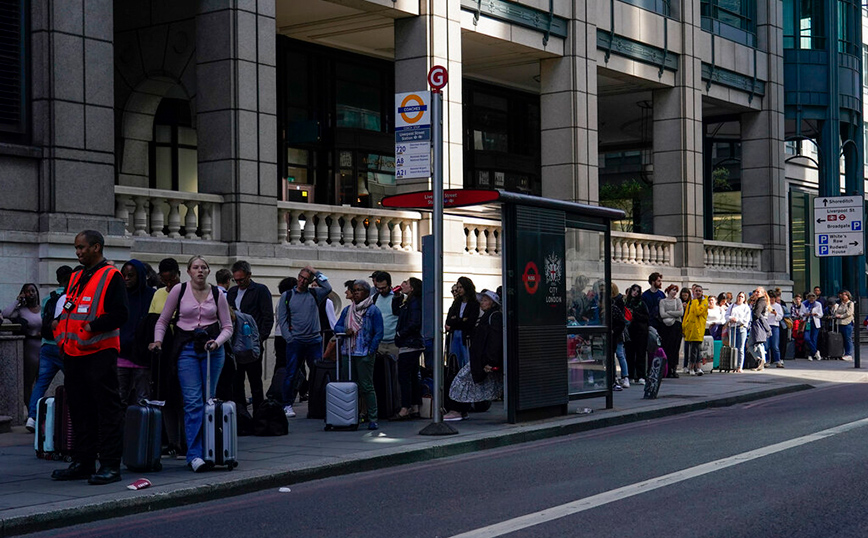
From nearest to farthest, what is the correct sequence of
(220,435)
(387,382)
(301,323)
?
(220,435) → (387,382) → (301,323)

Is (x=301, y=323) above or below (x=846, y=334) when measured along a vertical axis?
above

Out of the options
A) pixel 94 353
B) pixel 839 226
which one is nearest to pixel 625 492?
pixel 94 353

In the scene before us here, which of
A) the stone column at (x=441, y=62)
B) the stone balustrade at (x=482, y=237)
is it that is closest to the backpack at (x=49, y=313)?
the stone column at (x=441, y=62)

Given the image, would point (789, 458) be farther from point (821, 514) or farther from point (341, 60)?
point (341, 60)

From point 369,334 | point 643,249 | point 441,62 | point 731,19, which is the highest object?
point 731,19

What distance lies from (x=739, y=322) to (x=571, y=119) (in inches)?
222

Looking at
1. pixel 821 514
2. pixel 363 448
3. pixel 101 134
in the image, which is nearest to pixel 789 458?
pixel 821 514

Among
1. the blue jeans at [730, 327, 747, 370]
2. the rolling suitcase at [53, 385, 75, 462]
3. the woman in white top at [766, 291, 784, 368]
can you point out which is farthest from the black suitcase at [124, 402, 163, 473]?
the woman in white top at [766, 291, 784, 368]

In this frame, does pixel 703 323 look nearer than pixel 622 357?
No

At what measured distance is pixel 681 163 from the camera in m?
29.9

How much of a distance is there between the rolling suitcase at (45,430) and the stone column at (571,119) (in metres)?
16.2

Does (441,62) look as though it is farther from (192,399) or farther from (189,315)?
(192,399)

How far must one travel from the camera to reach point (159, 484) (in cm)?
955

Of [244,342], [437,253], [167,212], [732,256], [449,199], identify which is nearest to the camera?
[244,342]
